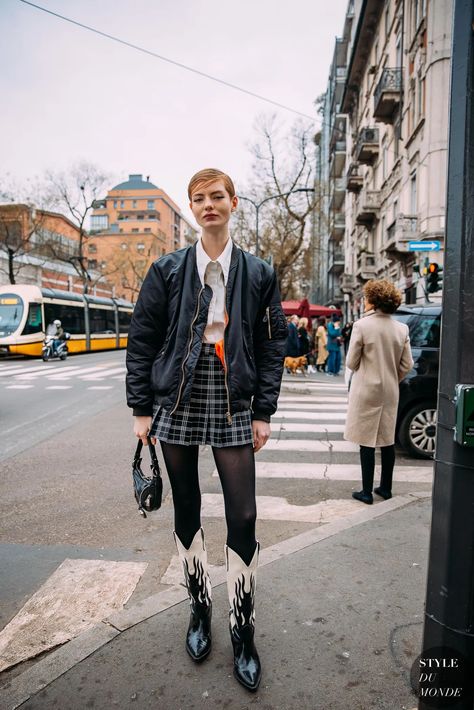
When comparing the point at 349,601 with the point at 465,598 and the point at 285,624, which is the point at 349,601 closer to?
the point at 285,624

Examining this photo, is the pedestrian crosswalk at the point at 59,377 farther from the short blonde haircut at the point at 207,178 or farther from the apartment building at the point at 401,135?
the short blonde haircut at the point at 207,178

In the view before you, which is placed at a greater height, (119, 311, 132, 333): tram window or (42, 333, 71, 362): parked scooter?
(119, 311, 132, 333): tram window

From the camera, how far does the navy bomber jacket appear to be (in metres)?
2.16

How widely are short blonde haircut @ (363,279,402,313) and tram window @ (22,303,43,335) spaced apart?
69.6ft

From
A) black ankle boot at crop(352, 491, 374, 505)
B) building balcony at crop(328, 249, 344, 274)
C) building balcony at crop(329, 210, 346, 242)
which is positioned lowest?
black ankle boot at crop(352, 491, 374, 505)

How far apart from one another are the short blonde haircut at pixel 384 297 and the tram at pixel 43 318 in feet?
69.5

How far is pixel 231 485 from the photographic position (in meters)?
2.19

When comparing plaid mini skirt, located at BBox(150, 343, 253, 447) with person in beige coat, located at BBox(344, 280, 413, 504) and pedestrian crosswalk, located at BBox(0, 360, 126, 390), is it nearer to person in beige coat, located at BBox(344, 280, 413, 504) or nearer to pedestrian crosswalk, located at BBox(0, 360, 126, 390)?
person in beige coat, located at BBox(344, 280, 413, 504)

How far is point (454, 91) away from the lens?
1592 millimetres

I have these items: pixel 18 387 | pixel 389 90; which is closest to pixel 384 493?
pixel 18 387

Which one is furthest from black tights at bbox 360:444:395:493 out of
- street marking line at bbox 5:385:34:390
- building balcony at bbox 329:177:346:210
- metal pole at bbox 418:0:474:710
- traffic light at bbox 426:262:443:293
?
building balcony at bbox 329:177:346:210

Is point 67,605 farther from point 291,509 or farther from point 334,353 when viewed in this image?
point 334,353

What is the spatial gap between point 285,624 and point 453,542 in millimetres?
1144

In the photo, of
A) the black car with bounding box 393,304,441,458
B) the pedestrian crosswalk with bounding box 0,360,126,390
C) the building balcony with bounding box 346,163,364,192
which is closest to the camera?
the black car with bounding box 393,304,441,458
